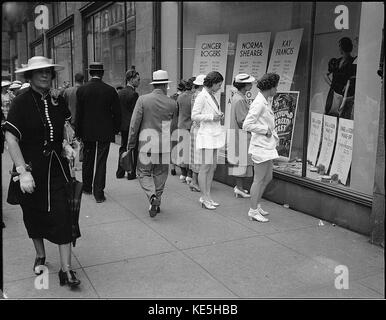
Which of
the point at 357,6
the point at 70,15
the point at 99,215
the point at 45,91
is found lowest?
the point at 99,215

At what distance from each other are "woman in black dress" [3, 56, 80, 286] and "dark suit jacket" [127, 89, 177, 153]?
184 centimetres

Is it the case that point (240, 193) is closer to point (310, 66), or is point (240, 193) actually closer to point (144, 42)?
point (310, 66)

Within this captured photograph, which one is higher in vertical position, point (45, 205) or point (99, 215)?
point (45, 205)

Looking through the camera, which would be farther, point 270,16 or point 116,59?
point 116,59

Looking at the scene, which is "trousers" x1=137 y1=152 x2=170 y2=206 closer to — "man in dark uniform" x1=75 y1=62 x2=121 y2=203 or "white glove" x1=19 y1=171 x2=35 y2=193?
"man in dark uniform" x1=75 y1=62 x2=121 y2=203

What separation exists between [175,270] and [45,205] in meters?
1.29

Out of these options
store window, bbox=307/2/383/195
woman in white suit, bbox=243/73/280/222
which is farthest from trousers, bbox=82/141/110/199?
store window, bbox=307/2/383/195

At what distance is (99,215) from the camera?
5.84 metres

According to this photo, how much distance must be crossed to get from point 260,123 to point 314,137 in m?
1.68

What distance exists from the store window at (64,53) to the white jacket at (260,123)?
479 inches

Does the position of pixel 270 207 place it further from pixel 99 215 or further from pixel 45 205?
pixel 45 205

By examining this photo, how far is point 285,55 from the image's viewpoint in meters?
7.54

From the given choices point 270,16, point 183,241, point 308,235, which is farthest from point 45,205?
point 270,16

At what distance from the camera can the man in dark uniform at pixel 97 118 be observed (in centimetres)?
647
